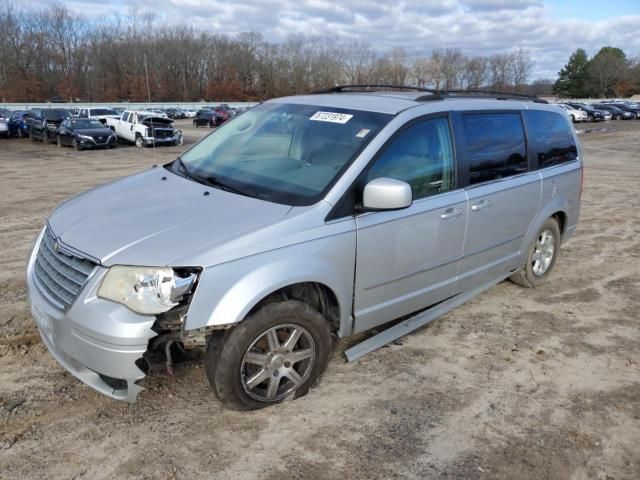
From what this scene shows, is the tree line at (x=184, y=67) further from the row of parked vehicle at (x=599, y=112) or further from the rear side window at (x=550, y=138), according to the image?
the rear side window at (x=550, y=138)

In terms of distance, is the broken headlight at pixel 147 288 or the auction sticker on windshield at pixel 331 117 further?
the auction sticker on windshield at pixel 331 117

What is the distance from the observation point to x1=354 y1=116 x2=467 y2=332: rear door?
3436 mm

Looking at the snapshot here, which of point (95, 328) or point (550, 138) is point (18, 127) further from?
point (95, 328)

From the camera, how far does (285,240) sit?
9.74 ft

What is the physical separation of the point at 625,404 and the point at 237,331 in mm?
2616

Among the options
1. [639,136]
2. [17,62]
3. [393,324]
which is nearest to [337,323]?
[393,324]

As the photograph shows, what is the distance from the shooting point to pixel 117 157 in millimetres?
19750

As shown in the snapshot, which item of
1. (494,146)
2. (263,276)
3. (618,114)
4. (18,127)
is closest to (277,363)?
(263,276)

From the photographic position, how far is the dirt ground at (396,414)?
Result: 2.78m

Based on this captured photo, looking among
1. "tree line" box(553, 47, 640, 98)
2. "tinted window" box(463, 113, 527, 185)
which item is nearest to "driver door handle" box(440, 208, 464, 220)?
"tinted window" box(463, 113, 527, 185)

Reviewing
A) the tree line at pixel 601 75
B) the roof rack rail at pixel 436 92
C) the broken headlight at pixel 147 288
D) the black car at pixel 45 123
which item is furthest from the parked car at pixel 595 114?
the tree line at pixel 601 75

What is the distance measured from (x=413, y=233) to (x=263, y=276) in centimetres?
127

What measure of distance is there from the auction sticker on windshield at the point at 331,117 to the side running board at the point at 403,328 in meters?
1.63

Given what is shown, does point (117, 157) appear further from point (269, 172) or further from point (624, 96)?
point (624, 96)
